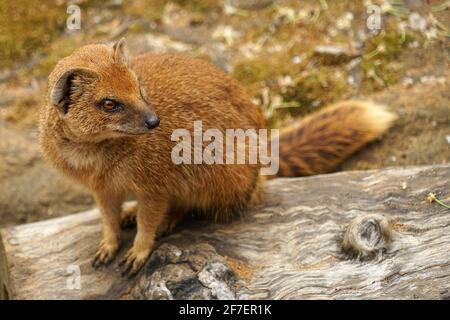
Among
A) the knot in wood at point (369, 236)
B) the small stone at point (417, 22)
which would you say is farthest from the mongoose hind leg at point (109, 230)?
the small stone at point (417, 22)

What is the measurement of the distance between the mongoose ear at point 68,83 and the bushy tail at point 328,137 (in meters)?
1.41

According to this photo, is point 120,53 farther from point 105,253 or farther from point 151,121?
point 105,253

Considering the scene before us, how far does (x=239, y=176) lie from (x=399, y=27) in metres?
2.05

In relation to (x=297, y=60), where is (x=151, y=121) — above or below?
below

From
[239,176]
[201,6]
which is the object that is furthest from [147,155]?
[201,6]

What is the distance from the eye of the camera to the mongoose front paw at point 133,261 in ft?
10.9

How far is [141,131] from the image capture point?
2.84 metres

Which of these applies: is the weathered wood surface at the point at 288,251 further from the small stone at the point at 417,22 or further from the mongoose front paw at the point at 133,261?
the small stone at the point at 417,22

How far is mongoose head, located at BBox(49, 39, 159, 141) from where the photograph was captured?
2850 mm

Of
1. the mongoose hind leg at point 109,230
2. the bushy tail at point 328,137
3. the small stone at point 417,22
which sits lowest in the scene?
the mongoose hind leg at point 109,230

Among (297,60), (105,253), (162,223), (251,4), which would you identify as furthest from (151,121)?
(251,4)

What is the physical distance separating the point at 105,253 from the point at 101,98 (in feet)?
3.19

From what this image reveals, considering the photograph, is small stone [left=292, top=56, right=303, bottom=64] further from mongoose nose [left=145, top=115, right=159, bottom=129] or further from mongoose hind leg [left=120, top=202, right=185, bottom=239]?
mongoose nose [left=145, top=115, right=159, bottom=129]
